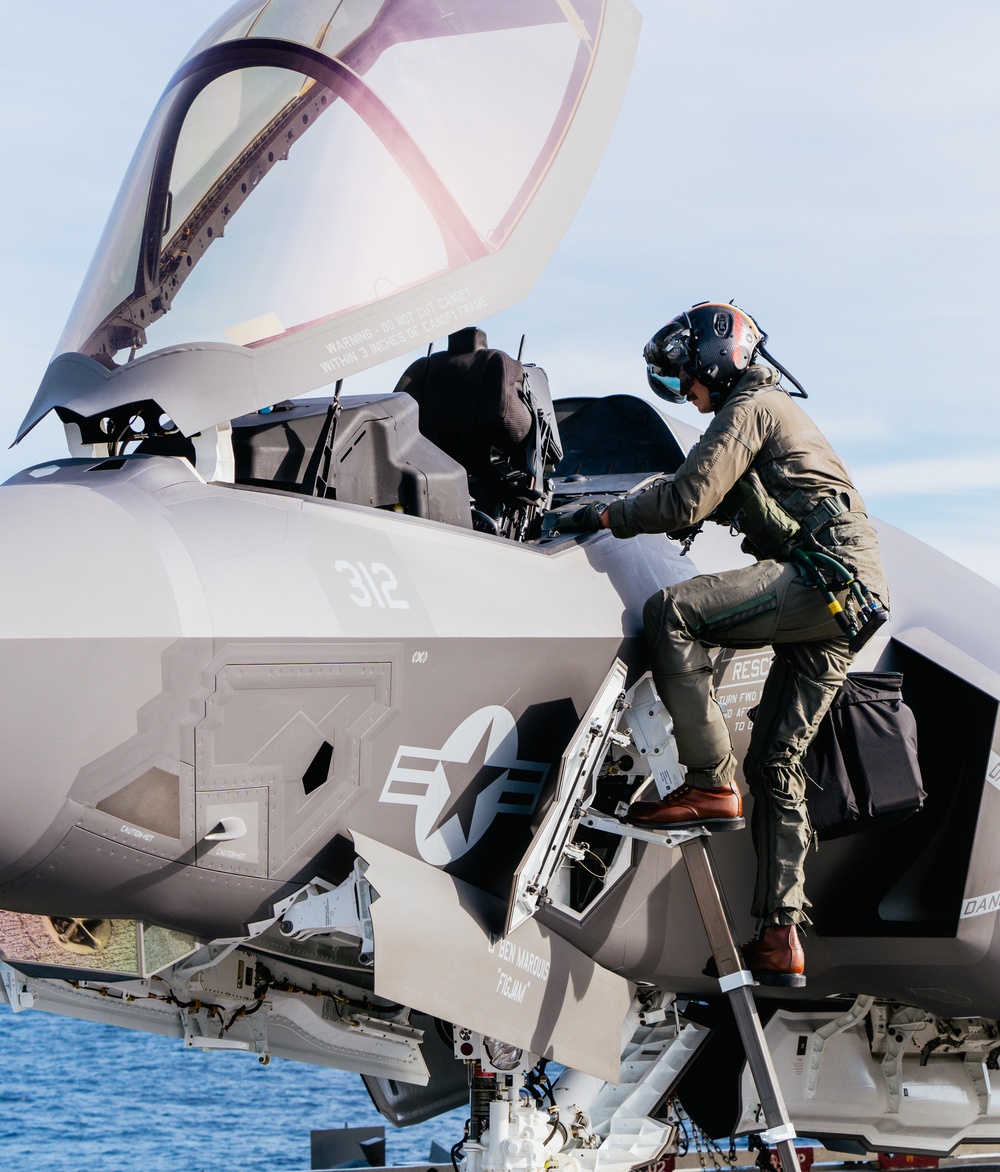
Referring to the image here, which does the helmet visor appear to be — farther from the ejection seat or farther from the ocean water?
the ocean water

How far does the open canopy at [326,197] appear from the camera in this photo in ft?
15.0

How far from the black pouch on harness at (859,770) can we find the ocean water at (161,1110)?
15.5 meters

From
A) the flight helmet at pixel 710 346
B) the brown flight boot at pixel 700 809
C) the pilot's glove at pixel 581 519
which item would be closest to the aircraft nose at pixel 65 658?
the pilot's glove at pixel 581 519

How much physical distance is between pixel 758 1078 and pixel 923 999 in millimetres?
1680

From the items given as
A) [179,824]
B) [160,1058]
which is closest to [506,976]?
[179,824]

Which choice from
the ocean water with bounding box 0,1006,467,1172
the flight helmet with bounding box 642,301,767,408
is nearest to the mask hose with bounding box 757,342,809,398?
the flight helmet with bounding box 642,301,767,408

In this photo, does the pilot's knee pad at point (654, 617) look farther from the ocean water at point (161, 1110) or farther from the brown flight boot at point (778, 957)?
the ocean water at point (161, 1110)

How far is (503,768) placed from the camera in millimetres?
4867

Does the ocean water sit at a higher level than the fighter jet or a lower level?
lower

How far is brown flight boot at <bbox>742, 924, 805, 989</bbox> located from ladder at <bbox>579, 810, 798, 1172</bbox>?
0.07 m

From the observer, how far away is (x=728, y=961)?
5.00 meters

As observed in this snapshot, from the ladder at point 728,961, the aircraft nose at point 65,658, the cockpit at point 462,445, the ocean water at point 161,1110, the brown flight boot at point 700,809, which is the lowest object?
the ocean water at point 161,1110

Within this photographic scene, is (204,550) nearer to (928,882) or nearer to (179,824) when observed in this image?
(179,824)

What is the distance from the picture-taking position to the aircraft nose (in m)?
3.58
